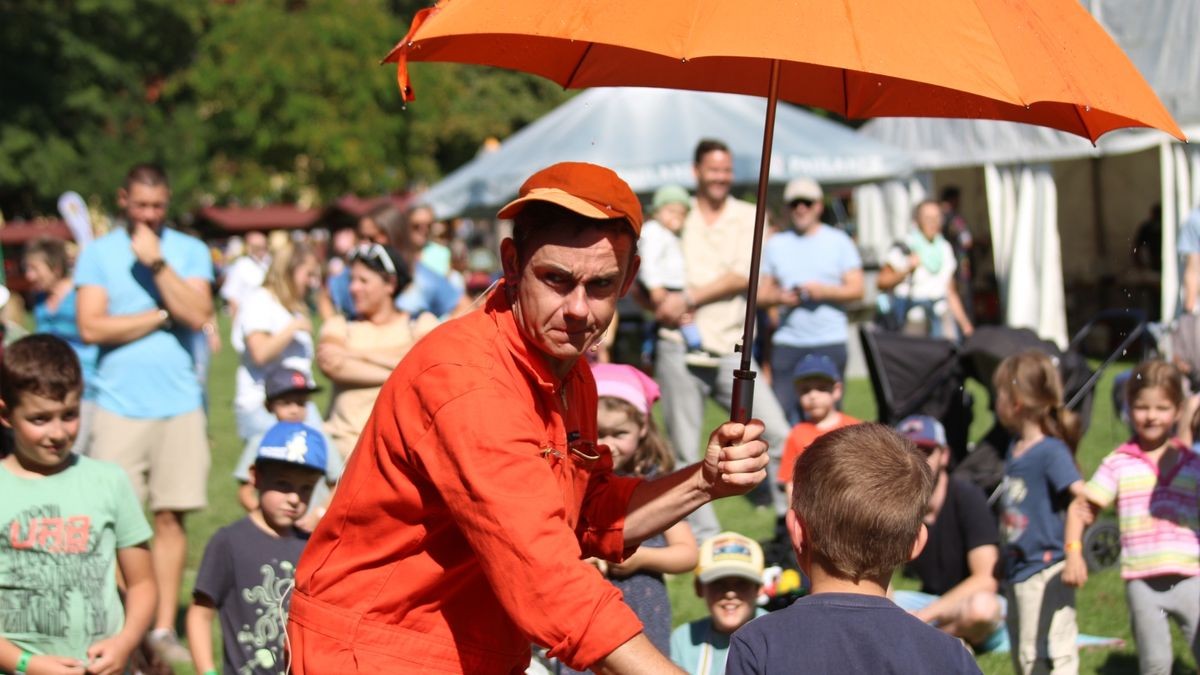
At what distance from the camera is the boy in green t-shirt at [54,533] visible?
14.6 feet

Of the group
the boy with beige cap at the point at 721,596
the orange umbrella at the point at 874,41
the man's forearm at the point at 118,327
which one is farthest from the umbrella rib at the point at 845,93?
the man's forearm at the point at 118,327

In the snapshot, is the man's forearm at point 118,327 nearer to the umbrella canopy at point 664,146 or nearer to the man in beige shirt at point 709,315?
the man in beige shirt at point 709,315

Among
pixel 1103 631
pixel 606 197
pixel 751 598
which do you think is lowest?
pixel 1103 631

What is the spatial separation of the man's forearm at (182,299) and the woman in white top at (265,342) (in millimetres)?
949

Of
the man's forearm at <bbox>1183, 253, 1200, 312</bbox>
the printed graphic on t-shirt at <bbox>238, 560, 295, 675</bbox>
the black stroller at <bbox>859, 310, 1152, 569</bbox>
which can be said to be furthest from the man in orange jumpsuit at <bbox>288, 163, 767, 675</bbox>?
the man's forearm at <bbox>1183, 253, 1200, 312</bbox>

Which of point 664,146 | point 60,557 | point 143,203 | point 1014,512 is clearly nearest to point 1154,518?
point 1014,512

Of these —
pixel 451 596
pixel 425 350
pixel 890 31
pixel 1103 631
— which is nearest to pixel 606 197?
pixel 425 350

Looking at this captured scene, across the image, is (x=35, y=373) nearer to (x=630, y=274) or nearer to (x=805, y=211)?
(x=630, y=274)

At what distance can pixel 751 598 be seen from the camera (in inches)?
216

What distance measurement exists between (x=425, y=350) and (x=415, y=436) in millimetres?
197

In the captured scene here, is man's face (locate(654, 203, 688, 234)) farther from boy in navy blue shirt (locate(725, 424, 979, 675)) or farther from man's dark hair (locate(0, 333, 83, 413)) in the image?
boy in navy blue shirt (locate(725, 424, 979, 675))

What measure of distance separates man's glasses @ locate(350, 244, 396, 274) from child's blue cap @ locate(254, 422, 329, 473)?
65.1 inches

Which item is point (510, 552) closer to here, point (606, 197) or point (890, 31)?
point (606, 197)

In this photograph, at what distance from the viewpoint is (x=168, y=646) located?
5.98 metres
